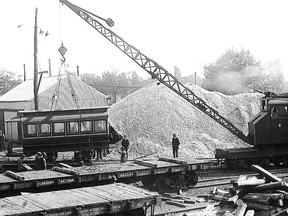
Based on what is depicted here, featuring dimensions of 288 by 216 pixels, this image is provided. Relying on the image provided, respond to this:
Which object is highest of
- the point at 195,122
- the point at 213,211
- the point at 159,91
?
the point at 159,91

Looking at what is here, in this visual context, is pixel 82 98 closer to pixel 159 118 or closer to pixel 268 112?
pixel 159 118

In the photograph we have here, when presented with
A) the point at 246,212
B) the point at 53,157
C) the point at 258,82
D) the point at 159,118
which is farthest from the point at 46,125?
the point at 258,82

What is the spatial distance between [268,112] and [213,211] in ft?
34.6

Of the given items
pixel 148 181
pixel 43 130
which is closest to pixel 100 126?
pixel 43 130

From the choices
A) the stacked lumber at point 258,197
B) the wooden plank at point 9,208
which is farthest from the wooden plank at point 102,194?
the stacked lumber at point 258,197

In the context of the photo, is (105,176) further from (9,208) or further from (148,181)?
(9,208)

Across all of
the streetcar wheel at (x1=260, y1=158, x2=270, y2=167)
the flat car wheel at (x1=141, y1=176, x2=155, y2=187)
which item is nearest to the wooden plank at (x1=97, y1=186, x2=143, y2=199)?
the flat car wheel at (x1=141, y1=176, x2=155, y2=187)

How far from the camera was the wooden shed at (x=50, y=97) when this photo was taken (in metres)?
37.3

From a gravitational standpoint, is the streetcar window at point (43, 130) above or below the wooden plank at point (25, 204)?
above

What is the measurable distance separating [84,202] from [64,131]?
12.5 metres

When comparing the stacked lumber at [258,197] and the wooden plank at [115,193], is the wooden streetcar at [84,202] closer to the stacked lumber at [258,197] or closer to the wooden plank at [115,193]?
the wooden plank at [115,193]

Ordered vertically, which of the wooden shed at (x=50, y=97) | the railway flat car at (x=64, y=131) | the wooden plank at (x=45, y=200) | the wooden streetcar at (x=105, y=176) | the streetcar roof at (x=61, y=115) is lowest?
the wooden streetcar at (x=105, y=176)

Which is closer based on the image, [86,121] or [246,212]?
[246,212]

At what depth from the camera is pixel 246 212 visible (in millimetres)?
11945
